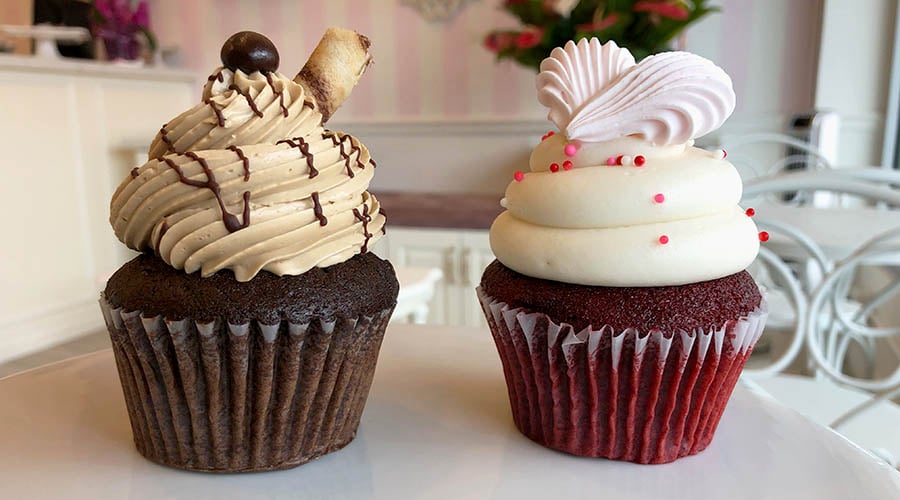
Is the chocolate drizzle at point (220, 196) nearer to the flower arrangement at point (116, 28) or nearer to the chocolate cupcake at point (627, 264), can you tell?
the chocolate cupcake at point (627, 264)

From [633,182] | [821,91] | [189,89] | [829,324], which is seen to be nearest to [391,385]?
[633,182]

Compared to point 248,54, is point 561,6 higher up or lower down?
higher up

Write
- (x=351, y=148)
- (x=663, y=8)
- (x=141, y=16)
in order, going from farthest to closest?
(x=141, y=16), (x=663, y=8), (x=351, y=148)

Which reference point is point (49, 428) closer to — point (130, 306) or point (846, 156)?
point (130, 306)

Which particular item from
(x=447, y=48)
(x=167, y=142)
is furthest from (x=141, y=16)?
(x=167, y=142)

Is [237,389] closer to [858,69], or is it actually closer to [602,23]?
[602,23]

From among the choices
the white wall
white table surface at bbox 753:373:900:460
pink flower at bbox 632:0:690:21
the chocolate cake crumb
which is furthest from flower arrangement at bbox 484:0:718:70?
the chocolate cake crumb

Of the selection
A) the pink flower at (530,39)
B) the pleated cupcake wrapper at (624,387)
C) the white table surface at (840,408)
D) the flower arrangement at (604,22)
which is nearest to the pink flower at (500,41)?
the flower arrangement at (604,22)

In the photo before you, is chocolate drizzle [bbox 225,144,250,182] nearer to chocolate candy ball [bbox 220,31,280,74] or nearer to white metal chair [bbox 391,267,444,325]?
chocolate candy ball [bbox 220,31,280,74]
